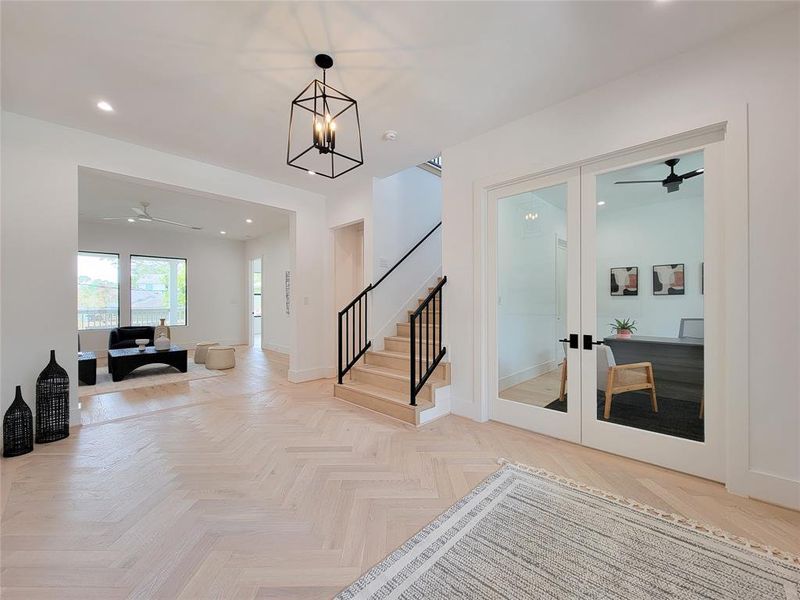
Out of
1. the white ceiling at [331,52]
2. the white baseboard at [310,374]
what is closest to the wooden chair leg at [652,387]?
the white ceiling at [331,52]

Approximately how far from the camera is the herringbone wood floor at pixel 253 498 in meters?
1.46

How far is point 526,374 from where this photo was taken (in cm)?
320

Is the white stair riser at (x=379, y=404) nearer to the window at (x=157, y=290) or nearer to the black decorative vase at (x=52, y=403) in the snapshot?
the black decorative vase at (x=52, y=403)

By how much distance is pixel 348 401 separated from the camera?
3.90 metres

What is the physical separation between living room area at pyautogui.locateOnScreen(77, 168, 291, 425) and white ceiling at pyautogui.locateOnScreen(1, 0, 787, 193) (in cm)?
120

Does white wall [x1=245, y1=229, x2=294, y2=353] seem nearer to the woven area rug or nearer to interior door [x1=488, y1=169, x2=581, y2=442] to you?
interior door [x1=488, y1=169, x2=581, y2=442]

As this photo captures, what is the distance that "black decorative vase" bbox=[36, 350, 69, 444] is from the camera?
2.83 metres

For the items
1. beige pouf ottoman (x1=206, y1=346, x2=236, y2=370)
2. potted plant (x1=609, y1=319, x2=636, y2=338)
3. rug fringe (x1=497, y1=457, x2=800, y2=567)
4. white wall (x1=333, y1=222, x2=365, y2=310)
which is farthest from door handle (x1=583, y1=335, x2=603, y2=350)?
beige pouf ottoman (x1=206, y1=346, x2=236, y2=370)

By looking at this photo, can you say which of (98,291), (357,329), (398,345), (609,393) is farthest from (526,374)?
(98,291)

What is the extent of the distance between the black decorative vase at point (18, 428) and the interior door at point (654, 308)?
4.58 meters

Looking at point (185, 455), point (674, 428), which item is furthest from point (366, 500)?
point (674, 428)

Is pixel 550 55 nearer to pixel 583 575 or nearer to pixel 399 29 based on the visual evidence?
pixel 399 29

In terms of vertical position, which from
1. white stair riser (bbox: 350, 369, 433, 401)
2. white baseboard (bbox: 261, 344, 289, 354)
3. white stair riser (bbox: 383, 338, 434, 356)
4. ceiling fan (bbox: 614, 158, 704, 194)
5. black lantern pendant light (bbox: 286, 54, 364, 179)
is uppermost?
black lantern pendant light (bbox: 286, 54, 364, 179)

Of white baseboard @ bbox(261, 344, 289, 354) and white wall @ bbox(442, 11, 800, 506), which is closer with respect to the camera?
white wall @ bbox(442, 11, 800, 506)
